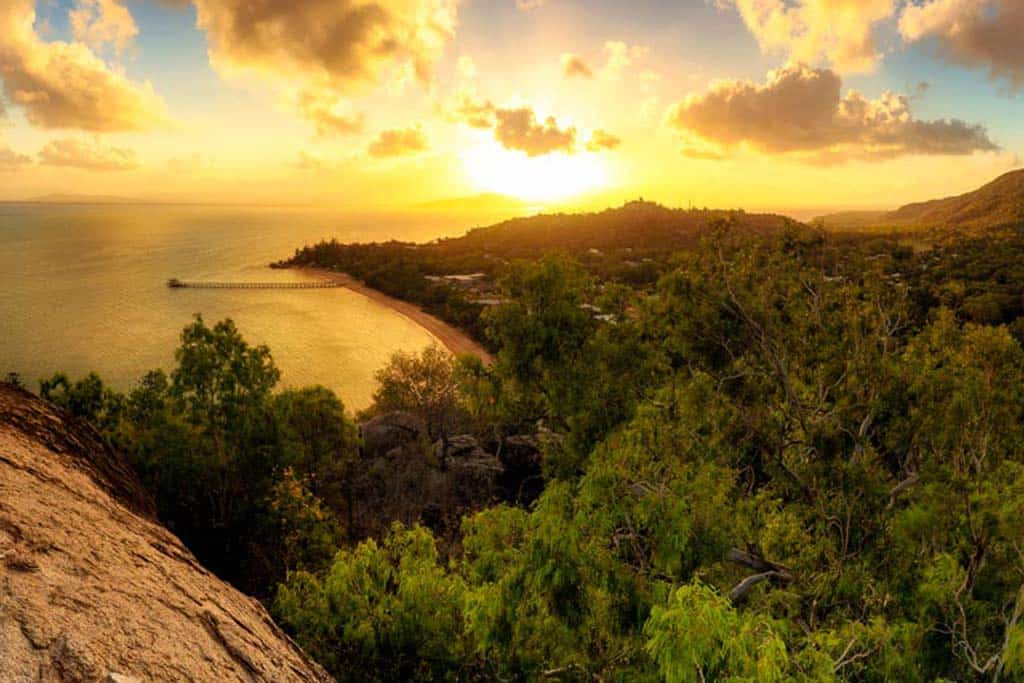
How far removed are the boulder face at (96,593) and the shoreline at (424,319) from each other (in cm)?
3874

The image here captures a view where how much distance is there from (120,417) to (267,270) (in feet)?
362

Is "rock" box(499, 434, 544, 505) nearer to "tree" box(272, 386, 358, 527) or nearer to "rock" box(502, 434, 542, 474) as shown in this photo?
"rock" box(502, 434, 542, 474)

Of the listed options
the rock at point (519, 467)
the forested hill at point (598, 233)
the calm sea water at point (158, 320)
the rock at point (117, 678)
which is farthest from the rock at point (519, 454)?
the forested hill at point (598, 233)

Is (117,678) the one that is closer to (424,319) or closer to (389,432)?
(389,432)

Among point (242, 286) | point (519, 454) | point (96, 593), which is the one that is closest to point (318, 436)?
A: point (519, 454)

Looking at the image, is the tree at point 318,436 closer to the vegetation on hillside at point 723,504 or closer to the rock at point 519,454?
the rock at point 519,454

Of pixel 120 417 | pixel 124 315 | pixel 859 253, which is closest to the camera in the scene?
pixel 859 253

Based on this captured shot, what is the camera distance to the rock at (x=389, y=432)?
31.5m

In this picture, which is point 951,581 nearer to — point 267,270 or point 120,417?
point 120,417

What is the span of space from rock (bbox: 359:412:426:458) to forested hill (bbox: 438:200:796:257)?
95.8 m

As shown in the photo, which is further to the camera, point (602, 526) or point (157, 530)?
point (602, 526)

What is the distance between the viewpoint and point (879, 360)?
36.3 feet

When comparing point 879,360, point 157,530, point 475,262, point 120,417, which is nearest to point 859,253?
point 879,360

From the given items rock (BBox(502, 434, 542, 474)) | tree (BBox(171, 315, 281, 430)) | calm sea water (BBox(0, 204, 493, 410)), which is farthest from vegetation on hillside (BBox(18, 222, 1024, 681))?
calm sea water (BBox(0, 204, 493, 410))
